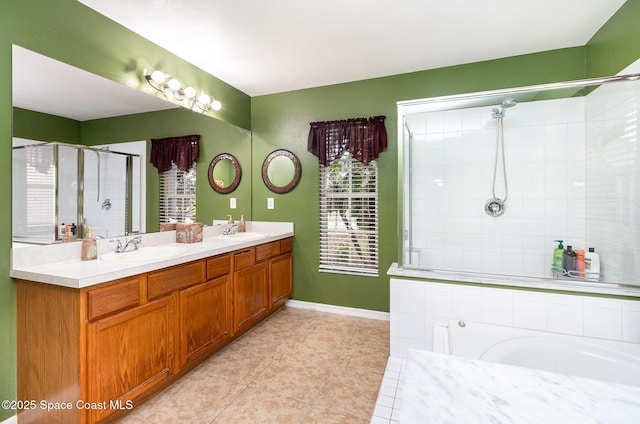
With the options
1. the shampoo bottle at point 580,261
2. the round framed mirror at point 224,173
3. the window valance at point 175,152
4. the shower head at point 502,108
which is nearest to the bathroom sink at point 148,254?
the window valance at point 175,152

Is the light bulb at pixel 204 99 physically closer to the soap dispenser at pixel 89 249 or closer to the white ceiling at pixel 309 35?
the white ceiling at pixel 309 35

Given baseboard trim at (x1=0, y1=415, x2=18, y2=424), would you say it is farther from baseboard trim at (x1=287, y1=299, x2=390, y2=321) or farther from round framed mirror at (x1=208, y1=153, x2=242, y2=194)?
baseboard trim at (x1=287, y1=299, x2=390, y2=321)

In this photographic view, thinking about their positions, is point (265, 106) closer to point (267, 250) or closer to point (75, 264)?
point (267, 250)

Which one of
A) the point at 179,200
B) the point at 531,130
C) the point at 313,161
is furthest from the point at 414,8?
the point at 179,200

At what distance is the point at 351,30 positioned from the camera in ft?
7.52

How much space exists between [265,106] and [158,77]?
4.50 ft

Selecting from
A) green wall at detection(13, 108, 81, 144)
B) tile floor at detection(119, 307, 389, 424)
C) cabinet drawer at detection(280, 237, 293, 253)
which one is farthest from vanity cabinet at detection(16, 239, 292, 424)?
cabinet drawer at detection(280, 237, 293, 253)

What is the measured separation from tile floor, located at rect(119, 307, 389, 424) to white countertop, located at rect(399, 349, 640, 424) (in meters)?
1.17

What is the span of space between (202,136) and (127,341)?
198 cm

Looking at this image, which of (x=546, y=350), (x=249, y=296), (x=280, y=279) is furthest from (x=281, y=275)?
(x=546, y=350)

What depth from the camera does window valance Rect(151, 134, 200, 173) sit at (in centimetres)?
254

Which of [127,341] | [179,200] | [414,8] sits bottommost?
[127,341]

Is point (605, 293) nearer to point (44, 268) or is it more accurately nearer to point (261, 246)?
point (261, 246)

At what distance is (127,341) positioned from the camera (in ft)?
5.48
